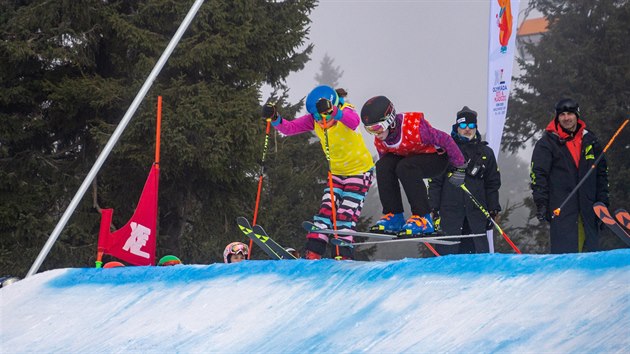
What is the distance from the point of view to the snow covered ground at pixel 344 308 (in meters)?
3.03

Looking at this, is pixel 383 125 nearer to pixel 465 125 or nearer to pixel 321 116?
pixel 321 116

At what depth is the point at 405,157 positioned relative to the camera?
6.19m

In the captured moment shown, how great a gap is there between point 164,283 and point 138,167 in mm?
9067

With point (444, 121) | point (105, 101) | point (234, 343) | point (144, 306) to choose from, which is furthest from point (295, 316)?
point (444, 121)

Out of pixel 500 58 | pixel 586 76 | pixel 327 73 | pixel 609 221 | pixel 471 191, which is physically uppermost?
pixel 327 73

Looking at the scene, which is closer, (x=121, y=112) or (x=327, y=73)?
(x=121, y=112)

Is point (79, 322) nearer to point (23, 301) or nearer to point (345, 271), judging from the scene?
point (23, 301)

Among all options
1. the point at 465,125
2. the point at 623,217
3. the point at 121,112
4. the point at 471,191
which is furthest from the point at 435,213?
the point at 121,112

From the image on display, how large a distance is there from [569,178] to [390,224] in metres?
1.55

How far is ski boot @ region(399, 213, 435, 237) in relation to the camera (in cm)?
589

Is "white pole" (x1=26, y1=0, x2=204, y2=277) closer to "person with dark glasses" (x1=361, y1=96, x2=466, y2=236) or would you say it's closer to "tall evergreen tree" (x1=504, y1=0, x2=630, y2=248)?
"person with dark glasses" (x1=361, y1=96, x2=466, y2=236)

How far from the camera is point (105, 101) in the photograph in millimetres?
13078

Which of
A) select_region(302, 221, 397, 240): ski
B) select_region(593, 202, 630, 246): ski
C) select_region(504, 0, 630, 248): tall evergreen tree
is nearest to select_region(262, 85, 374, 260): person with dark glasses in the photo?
select_region(302, 221, 397, 240): ski

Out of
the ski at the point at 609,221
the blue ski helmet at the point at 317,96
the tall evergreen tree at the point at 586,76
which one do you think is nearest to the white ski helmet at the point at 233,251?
the blue ski helmet at the point at 317,96
